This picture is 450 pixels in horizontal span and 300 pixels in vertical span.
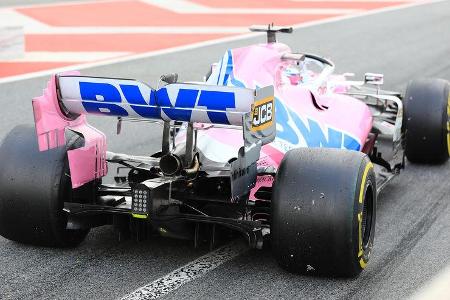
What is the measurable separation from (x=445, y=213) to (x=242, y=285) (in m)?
2.28

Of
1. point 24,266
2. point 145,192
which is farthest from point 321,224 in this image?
point 24,266

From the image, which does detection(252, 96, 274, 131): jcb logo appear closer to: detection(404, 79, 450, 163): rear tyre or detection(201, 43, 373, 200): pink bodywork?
detection(201, 43, 373, 200): pink bodywork

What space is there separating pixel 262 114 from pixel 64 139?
1.27m

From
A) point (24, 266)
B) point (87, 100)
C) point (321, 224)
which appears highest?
point (87, 100)

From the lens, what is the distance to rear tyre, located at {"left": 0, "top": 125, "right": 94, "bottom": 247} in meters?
5.81

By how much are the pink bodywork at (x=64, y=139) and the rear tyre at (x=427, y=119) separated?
3.34m

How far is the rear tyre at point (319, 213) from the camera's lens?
537 cm

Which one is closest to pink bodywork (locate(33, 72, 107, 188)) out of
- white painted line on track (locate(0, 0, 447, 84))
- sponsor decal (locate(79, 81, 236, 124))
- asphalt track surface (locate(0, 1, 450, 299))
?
sponsor decal (locate(79, 81, 236, 124))

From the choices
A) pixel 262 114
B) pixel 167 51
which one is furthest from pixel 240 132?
pixel 167 51

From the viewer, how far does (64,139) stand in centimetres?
576

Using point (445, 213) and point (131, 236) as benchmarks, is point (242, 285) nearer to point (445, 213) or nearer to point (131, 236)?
point (131, 236)

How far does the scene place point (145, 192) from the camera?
5418 mm

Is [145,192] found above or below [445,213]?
above

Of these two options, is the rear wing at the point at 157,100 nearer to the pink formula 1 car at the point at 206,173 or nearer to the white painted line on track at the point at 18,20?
the pink formula 1 car at the point at 206,173
